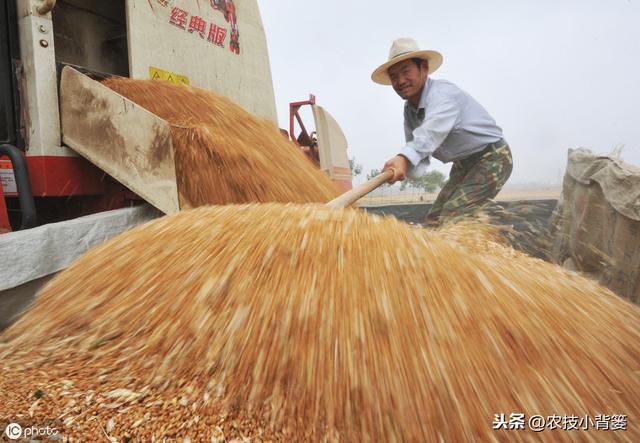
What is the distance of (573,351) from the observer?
1055 mm

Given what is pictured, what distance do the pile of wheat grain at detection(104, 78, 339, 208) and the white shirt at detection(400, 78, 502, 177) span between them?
68cm

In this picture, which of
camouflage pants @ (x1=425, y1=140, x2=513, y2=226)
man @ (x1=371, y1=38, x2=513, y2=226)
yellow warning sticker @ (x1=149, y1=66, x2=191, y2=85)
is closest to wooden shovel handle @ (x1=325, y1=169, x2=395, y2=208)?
man @ (x1=371, y1=38, x2=513, y2=226)

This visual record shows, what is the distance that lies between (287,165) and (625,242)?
1938 mm

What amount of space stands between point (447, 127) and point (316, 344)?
6.69ft

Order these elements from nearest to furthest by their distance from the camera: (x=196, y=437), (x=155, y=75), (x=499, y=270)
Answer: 1. (x=196, y=437)
2. (x=499, y=270)
3. (x=155, y=75)

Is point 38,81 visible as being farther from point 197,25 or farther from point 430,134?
point 430,134

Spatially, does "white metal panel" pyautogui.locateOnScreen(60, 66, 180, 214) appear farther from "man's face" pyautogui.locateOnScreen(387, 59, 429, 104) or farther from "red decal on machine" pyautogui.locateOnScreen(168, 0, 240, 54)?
"man's face" pyautogui.locateOnScreen(387, 59, 429, 104)

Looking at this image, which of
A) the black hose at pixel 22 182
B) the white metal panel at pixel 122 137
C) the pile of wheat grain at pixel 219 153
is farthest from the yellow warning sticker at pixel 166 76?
the black hose at pixel 22 182

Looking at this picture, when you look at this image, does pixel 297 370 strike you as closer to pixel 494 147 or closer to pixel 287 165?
pixel 287 165

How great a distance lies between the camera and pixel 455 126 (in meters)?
2.83

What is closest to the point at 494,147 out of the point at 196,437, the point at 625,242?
the point at 625,242

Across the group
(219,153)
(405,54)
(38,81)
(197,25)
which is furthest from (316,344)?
(197,25)

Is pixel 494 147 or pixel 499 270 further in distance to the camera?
pixel 494 147

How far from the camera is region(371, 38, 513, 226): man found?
277 centimetres
